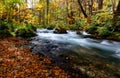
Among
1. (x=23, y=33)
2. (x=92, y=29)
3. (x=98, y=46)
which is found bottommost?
(x=98, y=46)

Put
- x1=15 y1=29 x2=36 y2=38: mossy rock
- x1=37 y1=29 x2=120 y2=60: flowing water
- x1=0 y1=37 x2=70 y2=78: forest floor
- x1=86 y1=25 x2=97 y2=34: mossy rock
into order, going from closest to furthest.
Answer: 1. x1=0 y1=37 x2=70 y2=78: forest floor
2. x1=37 y1=29 x2=120 y2=60: flowing water
3. x1=15 y1=29 x2=36 y2=38: mossy rock
4. x1=86 y1=25 x2=97 y2=34: mossy rock

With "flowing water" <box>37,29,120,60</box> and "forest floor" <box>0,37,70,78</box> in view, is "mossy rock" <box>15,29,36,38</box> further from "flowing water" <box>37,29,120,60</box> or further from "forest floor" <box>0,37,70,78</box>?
"forest floor" <box>0,37,70,78</box>

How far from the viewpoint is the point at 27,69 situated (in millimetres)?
6957

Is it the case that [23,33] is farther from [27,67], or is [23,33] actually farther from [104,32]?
[27,67]

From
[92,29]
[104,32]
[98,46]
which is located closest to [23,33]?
[98,46]

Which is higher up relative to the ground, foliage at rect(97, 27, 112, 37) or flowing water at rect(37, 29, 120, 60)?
foliage at rect(97, 27, 112, 37)

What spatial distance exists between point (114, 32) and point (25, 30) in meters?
8.24

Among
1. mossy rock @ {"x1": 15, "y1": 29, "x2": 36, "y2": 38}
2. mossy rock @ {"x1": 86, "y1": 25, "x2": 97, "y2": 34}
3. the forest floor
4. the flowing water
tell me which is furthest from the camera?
mossy rock @ {"x1": 86, "y1": 25, "x2": 97, "y2": 34}

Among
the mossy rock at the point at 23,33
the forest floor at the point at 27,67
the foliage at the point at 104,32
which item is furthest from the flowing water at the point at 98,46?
the forest floor at the point at 27,67

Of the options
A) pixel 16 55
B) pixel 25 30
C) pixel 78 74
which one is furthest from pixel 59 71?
pixel 25 30

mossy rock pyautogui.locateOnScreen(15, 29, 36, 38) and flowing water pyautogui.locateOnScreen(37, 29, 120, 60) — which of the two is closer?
flowing water pyautogui.locateOnScreen(37, 29, 120, 60)

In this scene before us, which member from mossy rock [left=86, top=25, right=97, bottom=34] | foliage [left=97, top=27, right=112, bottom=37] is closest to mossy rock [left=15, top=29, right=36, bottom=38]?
foliage [left=97, top=27, right=112, bottom=37]

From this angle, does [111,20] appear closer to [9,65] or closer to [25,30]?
[25,30]

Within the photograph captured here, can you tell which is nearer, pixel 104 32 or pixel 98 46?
pixel 98 46
